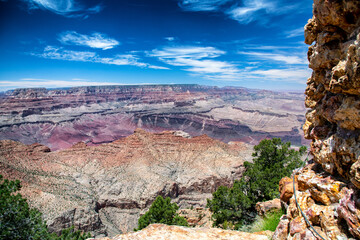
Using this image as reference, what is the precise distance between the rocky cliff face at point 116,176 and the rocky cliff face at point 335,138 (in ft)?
106

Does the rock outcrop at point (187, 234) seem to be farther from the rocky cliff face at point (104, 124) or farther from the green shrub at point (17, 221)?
the rocky cliff face at point (104, 124)

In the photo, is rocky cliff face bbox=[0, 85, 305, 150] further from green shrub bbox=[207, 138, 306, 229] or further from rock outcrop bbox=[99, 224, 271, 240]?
rock outcrop bbox=[99, 224, 271, 240]

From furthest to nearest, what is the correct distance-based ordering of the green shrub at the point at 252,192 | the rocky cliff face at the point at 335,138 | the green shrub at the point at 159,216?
1. the green shrub at the point at 159,216
2. the green shrub at the point at 252,192
3. the rocky cliff face at the point at 335,138

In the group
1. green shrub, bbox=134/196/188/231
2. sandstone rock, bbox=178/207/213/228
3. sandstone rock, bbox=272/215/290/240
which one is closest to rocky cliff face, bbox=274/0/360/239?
sandstone rock, bbox=272/215/290/240

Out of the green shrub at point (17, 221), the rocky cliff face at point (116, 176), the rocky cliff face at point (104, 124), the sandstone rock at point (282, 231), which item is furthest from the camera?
the rocky cliff face at point (104, 124)

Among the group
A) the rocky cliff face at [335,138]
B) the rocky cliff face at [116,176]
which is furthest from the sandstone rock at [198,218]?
the rocky cliff face at [335,138]

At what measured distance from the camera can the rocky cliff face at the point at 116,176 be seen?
31.2 meters

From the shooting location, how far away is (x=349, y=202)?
17.0ft

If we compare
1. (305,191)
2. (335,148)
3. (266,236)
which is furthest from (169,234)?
(335,148)

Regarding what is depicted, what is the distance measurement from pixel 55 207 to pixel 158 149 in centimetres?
3329

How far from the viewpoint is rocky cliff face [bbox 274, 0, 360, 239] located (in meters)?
5.13

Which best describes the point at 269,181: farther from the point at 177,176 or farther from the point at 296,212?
the point at 177,176

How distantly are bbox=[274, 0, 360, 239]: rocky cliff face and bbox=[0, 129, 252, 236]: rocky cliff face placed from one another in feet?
106

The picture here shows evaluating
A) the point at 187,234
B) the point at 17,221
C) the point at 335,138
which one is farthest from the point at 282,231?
the point at 17,221
